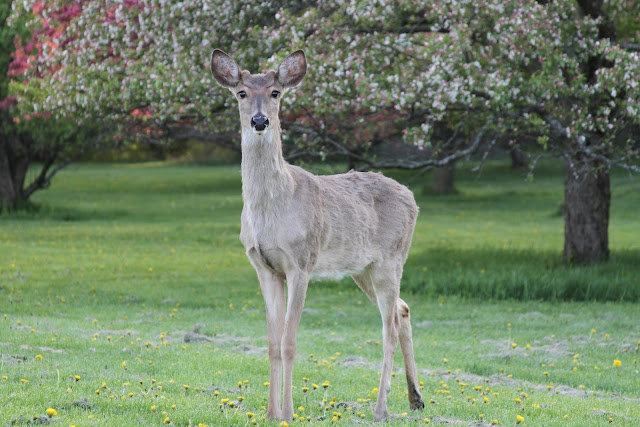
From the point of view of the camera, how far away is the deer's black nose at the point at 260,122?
602cm

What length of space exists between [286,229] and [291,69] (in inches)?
47.9

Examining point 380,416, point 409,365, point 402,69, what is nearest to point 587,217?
point 402,69

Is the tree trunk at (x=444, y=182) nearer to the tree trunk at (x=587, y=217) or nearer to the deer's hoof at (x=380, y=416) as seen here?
the tree trunk at (x=587, y=217)

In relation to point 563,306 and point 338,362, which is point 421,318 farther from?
point 338,362

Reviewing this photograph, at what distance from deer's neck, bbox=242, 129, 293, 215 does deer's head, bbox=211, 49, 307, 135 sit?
0.13 metres

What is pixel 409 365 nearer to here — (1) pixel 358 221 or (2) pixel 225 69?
(1) pixel 358 221

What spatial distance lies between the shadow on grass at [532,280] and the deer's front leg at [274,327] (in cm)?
874

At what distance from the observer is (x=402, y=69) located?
1487 centimetres

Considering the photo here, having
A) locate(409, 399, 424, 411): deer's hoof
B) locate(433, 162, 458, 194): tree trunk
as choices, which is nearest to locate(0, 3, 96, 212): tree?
locate(433, 162, 458, 194): tree trunk

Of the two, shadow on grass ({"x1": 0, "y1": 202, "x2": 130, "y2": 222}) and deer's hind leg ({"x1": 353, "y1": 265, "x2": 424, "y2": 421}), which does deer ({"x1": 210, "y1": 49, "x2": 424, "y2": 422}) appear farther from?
shadow on grass ({"x1": 0, "y1": 202, "x2": 130, "y2": 222})

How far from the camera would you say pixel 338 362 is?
9727 millimetres

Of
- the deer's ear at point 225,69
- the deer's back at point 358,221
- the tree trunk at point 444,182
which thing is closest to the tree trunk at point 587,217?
the deer's back at point 358,221

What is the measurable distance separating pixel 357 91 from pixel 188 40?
348 centimetres

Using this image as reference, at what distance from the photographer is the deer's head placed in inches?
241
